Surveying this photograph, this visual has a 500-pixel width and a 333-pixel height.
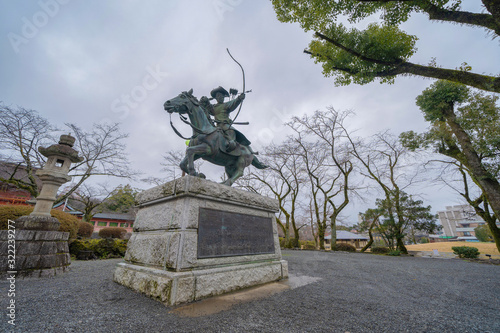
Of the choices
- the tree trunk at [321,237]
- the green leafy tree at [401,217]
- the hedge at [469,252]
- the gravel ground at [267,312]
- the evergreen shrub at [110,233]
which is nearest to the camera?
the gravel ground at [267,312]

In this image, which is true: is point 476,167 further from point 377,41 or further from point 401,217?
point 377,41

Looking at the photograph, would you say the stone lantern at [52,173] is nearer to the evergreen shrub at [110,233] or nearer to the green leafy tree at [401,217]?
the evergreen shrub at [110,233]

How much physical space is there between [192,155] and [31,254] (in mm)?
3918

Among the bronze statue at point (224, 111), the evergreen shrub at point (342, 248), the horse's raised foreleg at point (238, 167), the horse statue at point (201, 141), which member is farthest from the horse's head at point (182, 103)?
the evergreen shrub at point (342, 248)

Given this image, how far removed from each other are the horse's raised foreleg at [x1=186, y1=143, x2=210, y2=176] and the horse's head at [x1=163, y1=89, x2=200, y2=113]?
91 cm

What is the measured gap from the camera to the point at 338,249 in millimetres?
15812

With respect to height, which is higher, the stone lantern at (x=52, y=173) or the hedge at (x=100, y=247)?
the stone lantern at (x=52, y=173)

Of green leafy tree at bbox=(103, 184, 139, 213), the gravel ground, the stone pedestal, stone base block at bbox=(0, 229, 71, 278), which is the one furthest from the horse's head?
green leafy tree at bbox=(103, 184, 139, 213)

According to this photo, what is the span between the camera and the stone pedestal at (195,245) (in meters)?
2.61

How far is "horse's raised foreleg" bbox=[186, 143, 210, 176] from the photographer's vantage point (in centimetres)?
360

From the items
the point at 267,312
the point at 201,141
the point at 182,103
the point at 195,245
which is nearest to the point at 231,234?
the point at 195,245

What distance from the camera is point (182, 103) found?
4000mm

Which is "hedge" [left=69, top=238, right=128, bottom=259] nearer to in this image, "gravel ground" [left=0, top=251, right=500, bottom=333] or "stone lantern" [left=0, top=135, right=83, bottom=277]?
"stone lantern" [left=0, top=135, right=83, bottom=277]

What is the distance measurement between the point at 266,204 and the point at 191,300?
6.96 feet
